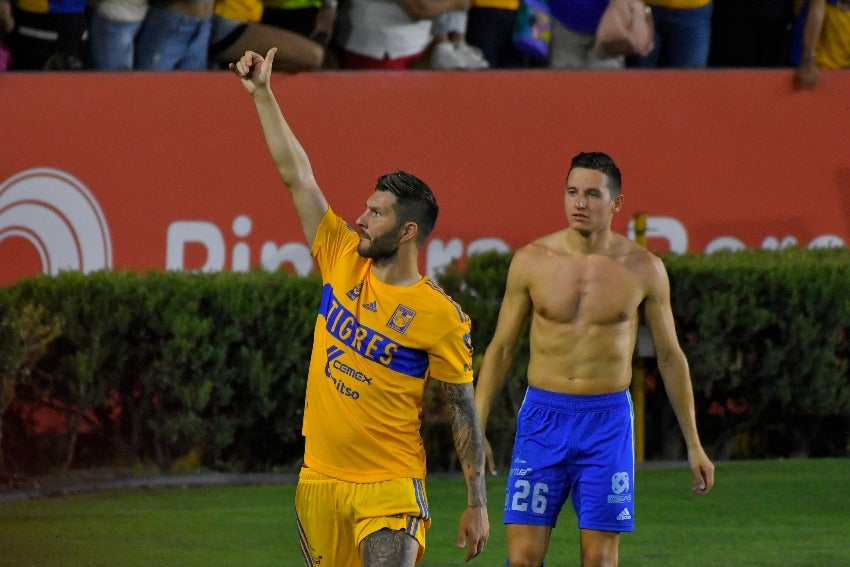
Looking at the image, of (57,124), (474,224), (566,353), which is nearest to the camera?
(566,353)

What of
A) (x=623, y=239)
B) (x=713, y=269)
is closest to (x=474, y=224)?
(x=713, y=269)

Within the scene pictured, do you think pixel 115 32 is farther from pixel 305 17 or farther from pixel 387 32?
pixel 387 32

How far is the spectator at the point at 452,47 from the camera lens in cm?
1316

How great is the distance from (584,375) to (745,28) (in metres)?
7.15

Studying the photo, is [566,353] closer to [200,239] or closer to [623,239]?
[623,239]

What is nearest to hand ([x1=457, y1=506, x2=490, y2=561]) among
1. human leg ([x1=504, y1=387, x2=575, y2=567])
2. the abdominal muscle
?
human leg ([x1=504, y1=387, x2=575, y2=567])

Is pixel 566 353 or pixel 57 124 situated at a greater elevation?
pixel 57 124

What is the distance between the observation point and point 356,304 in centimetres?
638

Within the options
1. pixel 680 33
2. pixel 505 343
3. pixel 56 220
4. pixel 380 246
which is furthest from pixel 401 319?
pixel 680 33

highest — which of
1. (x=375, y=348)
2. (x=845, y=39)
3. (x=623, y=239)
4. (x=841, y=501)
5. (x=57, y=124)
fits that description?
(x=845, y=39)

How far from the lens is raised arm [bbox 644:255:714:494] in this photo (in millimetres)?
7641

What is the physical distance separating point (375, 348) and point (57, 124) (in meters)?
6.70

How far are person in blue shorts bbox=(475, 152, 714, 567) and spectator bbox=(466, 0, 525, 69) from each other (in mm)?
5843

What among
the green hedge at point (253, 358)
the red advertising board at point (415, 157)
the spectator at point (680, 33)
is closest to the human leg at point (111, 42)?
the red advertising board at point (415, 157)
